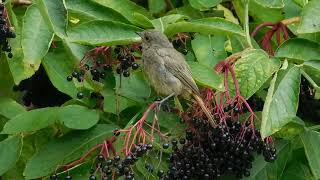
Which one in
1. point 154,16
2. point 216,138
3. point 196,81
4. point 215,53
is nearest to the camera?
point 216,138

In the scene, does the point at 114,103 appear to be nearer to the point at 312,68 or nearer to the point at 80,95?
the point at 80,95

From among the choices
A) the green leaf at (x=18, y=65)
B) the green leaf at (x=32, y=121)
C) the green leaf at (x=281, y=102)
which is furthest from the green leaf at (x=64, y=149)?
the green leaf at (x=281, y=102)

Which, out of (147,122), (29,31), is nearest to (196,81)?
(147,122)

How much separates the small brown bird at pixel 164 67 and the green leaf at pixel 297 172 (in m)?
0.54

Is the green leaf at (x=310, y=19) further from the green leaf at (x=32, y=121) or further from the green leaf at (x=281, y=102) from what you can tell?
the green leaf at (x=32, y=121)

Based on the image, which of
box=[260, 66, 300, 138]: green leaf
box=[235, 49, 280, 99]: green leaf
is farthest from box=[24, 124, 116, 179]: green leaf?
box=[260, 66, 300, 138]: green leaf

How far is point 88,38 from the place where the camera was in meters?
3.26

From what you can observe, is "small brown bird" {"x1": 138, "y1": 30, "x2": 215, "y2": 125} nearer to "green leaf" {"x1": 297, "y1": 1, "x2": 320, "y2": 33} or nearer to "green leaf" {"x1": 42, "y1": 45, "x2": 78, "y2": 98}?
"green leaf" {"x1": 42, "y1": 45, "x2": 78, "y2": 98}

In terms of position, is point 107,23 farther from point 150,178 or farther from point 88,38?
point 150,178

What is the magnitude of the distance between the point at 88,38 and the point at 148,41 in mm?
435

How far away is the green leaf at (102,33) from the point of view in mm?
3250

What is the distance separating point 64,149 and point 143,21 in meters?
0.67

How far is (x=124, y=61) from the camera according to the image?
340 centimetres

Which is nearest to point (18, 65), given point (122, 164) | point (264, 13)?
point (122, 164)
